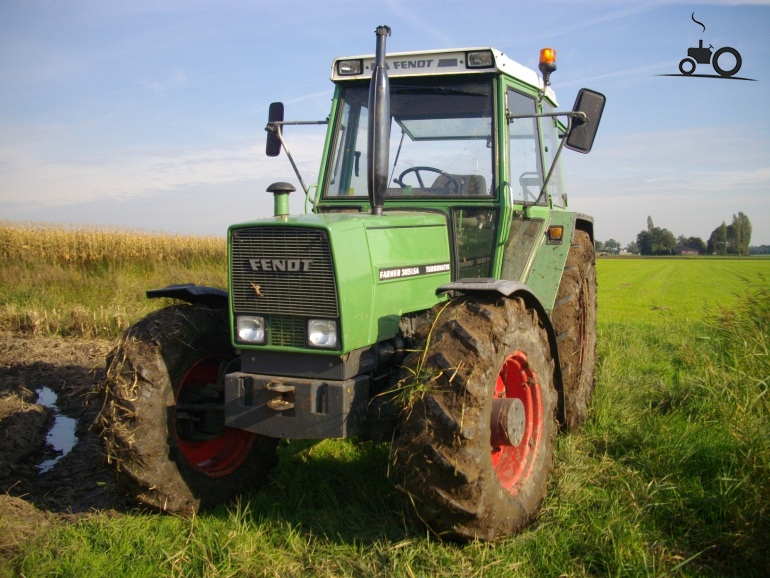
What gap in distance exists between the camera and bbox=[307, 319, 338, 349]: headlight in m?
3.40

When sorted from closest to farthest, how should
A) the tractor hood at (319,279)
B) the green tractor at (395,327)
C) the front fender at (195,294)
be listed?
the green tractor at (395,327) → the tractor hood at (319,279) → the front fender at (195,294)

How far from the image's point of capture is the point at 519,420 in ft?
11.0

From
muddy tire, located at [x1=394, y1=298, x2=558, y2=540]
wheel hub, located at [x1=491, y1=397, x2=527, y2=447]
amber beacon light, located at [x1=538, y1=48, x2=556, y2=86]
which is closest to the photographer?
muddy tire, located at [x1=394, y1=298, x2=558, y2=540]

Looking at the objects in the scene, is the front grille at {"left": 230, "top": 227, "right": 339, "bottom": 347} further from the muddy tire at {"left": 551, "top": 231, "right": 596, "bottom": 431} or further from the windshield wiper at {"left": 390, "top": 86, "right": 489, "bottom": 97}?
the muddy tire at {"left": 551, "top": 231, "right": 596, "bottom": 431}

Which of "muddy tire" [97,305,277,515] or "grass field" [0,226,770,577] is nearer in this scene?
"grass field" [0,226,770,577]

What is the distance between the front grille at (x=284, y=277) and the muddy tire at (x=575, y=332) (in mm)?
1856

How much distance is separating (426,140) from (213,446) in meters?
2.38

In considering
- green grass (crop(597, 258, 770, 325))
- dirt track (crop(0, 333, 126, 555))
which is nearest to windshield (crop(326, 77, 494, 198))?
dirt track (crop(0, 333, 126, 555))

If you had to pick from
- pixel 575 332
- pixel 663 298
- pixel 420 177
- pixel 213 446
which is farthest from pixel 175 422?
pixel 663 298

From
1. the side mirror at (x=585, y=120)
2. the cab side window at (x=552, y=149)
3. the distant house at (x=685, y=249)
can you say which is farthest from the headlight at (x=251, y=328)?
the distant house at (x=685, y=249)

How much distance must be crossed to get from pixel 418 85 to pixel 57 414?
12.9 feet

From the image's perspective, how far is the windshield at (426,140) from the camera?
15.0 ft

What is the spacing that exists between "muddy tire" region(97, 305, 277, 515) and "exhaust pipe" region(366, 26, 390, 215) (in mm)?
1226

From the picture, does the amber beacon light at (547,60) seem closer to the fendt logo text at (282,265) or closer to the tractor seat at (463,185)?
the tractor seat at (463,185)
